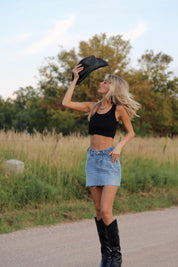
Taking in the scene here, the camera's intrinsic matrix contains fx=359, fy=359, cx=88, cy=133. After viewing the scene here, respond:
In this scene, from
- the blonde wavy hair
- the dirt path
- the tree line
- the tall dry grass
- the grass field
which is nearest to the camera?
the blonde wavy hair

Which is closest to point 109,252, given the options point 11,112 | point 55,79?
point 55,79

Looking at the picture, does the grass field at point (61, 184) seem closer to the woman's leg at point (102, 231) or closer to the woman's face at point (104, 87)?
the woman's leg at point (102, 231)

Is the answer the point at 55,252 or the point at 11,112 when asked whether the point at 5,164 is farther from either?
the point at 11,112

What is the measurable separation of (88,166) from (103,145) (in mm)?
289

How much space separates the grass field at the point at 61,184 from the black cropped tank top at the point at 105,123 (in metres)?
2.75

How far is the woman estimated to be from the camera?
Answer: 12.6 feet

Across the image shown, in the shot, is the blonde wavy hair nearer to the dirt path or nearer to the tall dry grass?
the dirt path

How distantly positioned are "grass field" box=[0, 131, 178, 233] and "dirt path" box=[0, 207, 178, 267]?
0.55 meters

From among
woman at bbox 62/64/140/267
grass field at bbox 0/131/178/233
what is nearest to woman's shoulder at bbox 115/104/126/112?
woman at bbox 62/64/140/267

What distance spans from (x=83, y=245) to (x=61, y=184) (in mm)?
3193

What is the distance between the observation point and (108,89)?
401cm

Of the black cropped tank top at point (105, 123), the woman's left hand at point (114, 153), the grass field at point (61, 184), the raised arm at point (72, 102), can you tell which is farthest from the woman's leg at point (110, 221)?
the grass field at point (61, 184)

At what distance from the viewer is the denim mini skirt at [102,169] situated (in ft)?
12.6

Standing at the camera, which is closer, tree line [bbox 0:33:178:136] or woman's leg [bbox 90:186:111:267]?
woman's leg [bbox 90:186:111:267]
